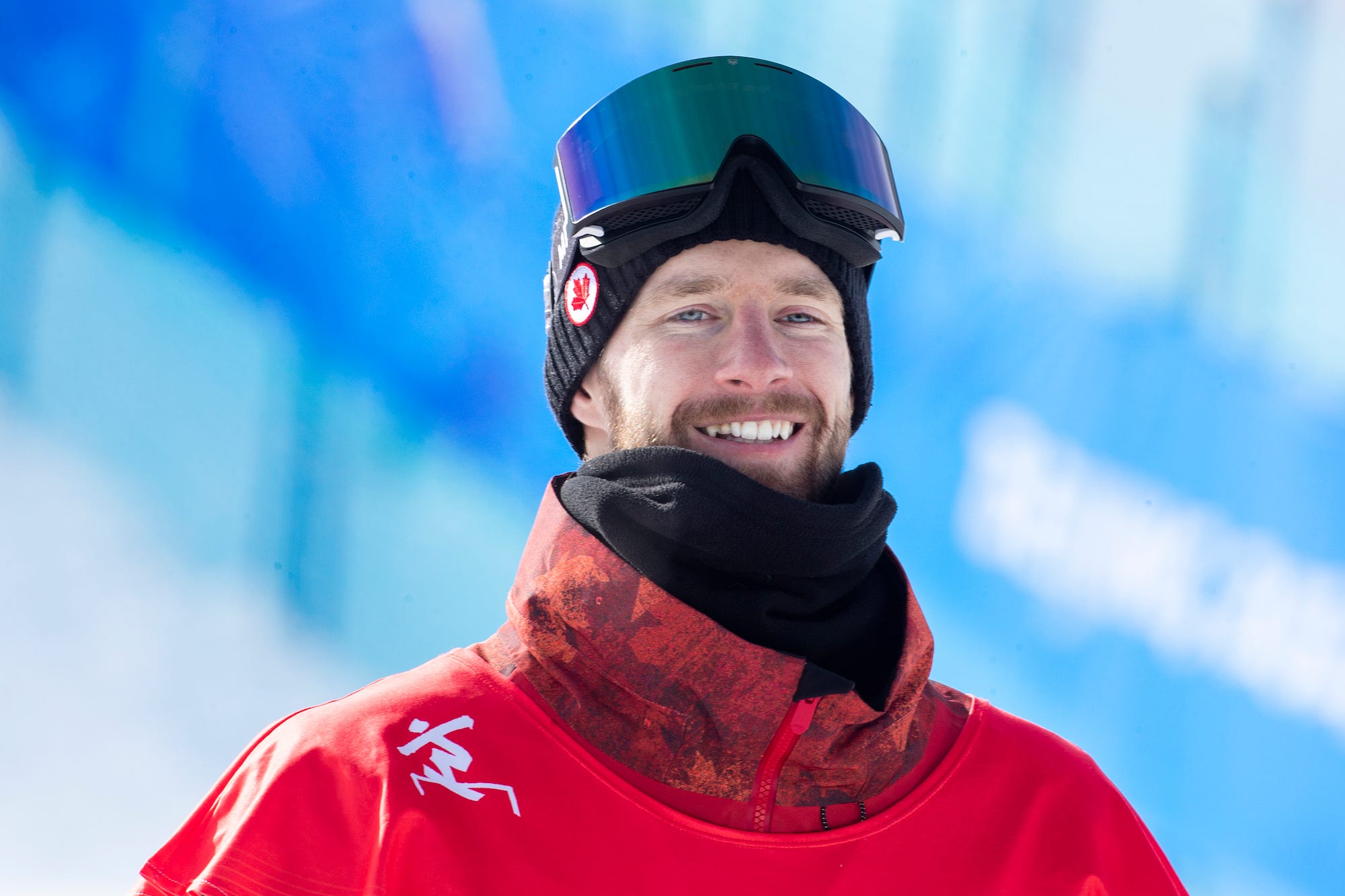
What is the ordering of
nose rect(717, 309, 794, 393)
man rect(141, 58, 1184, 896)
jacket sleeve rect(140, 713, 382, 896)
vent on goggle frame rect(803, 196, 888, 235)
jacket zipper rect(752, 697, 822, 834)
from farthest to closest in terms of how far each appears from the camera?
vent on goggle frame rect(803, 196, 888, 235)
nose rect(717, 309, 794, 393)
jacket zipper rect(752, 697, 822, 834)
man rect(141, 58, 1184, 896)
jacket sleeve rect(140, 713, 382, 896)

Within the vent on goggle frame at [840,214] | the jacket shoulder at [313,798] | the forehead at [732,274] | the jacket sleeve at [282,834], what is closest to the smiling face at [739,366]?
the forehead at [732,274]

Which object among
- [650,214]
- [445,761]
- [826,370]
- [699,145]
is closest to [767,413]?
[826,370]

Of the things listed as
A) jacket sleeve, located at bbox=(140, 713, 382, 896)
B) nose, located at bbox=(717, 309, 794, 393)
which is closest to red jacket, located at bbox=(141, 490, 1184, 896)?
jacket sleeve, located at bbox=(140, 713, 382, 896)

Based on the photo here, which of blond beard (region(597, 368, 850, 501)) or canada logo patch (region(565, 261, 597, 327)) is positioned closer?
blond beard (region(597, 368, 850, 501))

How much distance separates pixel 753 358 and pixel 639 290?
0.33m

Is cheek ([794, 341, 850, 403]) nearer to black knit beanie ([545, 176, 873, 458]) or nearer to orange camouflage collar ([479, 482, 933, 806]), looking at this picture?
black knit beanie ([545, 176, 873, 458])

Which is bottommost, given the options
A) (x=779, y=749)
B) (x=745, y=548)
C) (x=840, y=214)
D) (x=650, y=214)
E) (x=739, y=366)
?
(x=779, y=749)

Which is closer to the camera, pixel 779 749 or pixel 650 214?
pixel 779 749

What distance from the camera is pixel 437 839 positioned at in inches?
67.6

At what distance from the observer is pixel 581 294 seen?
2.47 m

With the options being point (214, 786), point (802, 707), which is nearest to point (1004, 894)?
point (802, 707)

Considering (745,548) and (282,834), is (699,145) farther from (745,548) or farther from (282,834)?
(282,834)

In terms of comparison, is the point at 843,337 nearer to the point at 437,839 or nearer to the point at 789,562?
the point at 789,562

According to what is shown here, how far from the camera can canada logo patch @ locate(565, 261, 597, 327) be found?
243cm
